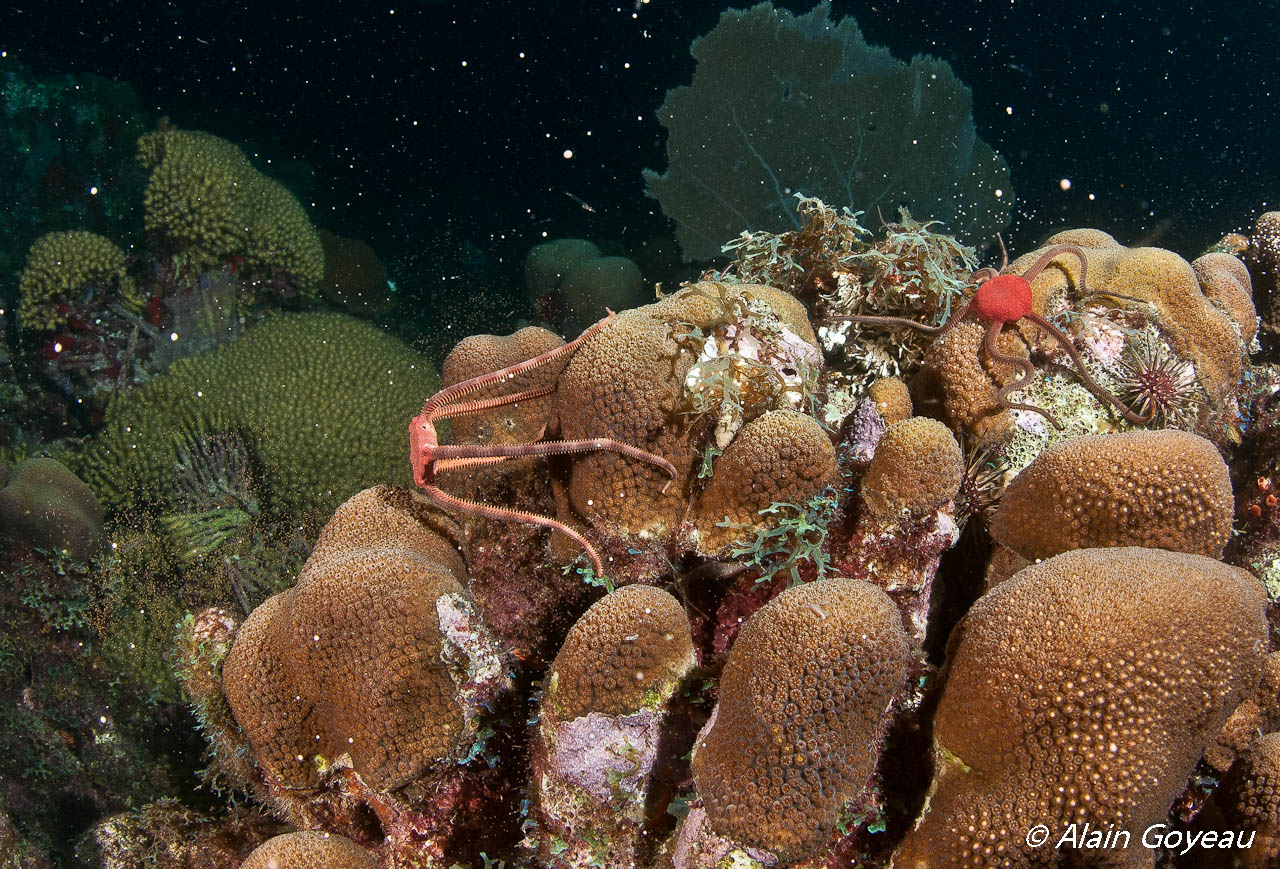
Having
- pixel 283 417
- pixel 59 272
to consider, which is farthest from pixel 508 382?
pixel 59 272

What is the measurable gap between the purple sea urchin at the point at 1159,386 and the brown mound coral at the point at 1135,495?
78 cm

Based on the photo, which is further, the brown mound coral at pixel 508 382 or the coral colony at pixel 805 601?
the brown mound coral at pixel 508 382

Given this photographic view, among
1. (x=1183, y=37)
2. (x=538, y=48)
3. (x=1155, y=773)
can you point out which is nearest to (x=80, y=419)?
(x=1155, y=773)

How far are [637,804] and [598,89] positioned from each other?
29.0 metres

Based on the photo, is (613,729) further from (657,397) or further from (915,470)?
(915,470)

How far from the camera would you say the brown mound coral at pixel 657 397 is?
244cm

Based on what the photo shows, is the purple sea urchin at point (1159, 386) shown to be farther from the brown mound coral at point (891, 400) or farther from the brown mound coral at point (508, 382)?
the brown mound coral at point (508, 382)

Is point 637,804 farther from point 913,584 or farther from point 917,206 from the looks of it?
point 917,206

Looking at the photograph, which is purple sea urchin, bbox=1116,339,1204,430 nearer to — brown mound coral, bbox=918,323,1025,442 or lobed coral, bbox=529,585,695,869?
brown mound coral, bbox=918,323,1025,442

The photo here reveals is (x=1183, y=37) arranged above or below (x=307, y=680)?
above

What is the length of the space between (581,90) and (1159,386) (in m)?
28.2

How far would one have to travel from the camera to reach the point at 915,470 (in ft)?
7.09

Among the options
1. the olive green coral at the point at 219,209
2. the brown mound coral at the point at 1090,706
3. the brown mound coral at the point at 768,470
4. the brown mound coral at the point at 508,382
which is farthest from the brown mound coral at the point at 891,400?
the olive green coral at the point at 219,209

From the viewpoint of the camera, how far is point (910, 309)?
3080 mm
